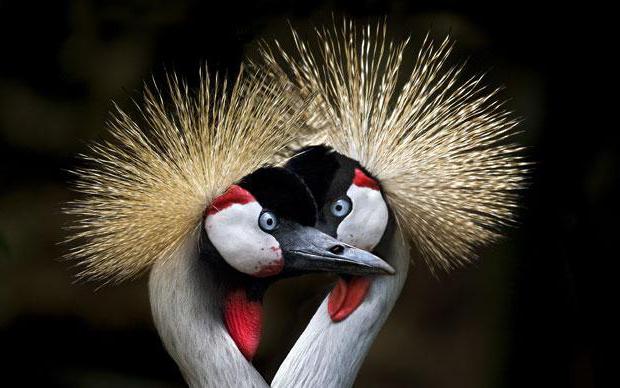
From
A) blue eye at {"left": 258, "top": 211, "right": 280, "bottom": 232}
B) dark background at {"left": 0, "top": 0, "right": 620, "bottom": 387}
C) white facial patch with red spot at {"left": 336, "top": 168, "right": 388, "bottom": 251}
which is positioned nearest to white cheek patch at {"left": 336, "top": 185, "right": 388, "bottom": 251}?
white facial patch with red spot at {"left": 336, "top": 168, "right": 388, "bottom": 251}

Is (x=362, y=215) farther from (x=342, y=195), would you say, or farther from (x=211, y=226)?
(x=211, y=226)

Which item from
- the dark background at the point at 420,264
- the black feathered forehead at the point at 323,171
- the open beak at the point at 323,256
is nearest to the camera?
the open beak at the point at 323,256

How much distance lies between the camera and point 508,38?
107 inches

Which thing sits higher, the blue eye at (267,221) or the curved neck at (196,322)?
→ the blue eye at (267,221)

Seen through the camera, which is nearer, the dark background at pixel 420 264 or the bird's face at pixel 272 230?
the bird's face at pixel 272 230

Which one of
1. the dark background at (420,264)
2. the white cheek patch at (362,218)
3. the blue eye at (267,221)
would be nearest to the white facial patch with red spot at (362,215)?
the white cheek patch at (362,218)

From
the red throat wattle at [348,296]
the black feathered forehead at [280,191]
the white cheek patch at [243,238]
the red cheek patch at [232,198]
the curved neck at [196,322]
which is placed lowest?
the curved neck at [196,322]

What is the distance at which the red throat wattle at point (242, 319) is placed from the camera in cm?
172

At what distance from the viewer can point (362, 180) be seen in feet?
5.65

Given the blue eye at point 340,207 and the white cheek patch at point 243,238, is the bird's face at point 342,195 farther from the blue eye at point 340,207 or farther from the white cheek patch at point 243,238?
the white cheek patch at point 243,238

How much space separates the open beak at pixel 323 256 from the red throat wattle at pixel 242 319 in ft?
0.35

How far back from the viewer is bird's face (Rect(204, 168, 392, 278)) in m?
1.63

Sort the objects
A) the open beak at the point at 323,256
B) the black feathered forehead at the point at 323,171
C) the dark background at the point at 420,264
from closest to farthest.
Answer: the open beak at the point at 323,256 → the black feathered forehead at the point at 323,171 → the dark background at the point at 420,264

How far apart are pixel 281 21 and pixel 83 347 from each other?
0.95 metres
